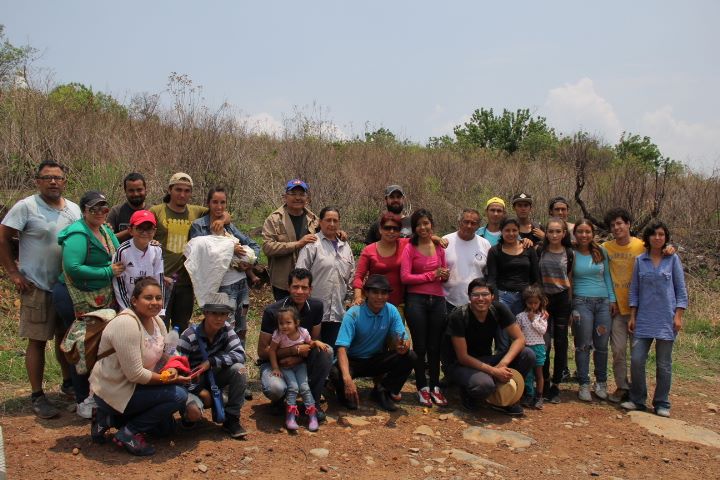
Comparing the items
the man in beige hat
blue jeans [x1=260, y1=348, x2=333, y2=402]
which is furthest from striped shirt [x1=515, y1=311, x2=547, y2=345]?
the man in beige hat

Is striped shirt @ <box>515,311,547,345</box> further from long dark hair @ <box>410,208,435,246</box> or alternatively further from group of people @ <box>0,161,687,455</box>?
long dark hair @ <box>410,208,435,246</box>

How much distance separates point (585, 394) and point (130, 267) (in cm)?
436

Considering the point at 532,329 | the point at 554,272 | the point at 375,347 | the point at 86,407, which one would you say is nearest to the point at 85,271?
the point at 86,407

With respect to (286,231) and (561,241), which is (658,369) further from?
(286,231)

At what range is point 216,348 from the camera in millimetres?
4469

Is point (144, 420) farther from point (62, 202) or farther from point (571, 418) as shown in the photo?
point (571, 418)

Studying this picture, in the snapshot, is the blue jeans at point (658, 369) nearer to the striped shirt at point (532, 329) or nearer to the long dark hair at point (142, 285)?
the striped shirt at point (532, 329)

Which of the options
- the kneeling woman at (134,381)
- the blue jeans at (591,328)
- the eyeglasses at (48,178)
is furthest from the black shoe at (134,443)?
the blue jeans at (591,328)

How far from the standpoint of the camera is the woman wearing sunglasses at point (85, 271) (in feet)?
14.4

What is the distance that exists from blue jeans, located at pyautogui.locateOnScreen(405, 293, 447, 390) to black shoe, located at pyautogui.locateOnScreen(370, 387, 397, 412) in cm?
35

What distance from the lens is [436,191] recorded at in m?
13.9

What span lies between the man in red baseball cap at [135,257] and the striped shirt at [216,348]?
0.58 metres

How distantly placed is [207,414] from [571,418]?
3187 mm

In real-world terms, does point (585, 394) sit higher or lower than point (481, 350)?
lower
